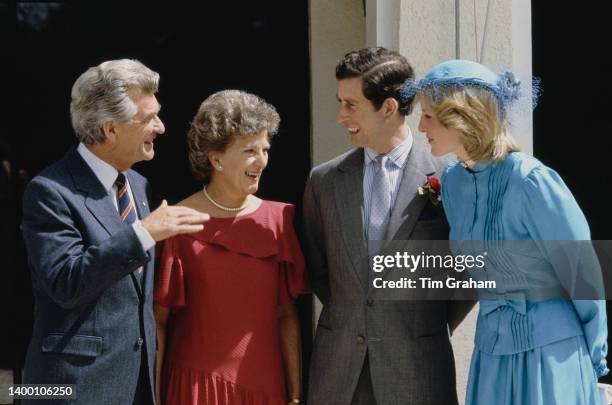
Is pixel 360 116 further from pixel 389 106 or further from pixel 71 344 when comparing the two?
pixel 71 344

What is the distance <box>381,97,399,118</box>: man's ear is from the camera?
3.72 m

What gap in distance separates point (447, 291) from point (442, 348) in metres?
0.22

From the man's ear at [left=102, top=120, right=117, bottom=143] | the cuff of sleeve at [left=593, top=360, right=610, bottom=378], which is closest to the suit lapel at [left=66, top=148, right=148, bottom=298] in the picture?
the man's ear at [left=102, top=120, right=117, bottom=143]

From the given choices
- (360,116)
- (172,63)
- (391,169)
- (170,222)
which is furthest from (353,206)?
(172,63)

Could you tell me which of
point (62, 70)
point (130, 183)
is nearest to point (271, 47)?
point (62, 70)

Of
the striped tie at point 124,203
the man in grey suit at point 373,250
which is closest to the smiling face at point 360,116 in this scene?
the man in grey suit at point 373,250

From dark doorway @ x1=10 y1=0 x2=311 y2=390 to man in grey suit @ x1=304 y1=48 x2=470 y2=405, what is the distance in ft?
6.51

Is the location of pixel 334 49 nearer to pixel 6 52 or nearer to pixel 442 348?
pixel 6 52

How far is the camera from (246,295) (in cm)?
357

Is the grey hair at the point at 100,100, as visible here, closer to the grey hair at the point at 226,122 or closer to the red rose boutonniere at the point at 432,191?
the grey hair at the point at 226,122

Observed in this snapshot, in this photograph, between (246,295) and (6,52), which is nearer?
(246,295)

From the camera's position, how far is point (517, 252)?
331 cm

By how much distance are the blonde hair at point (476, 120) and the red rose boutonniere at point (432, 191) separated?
285 millimetres

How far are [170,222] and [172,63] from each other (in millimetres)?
2688
